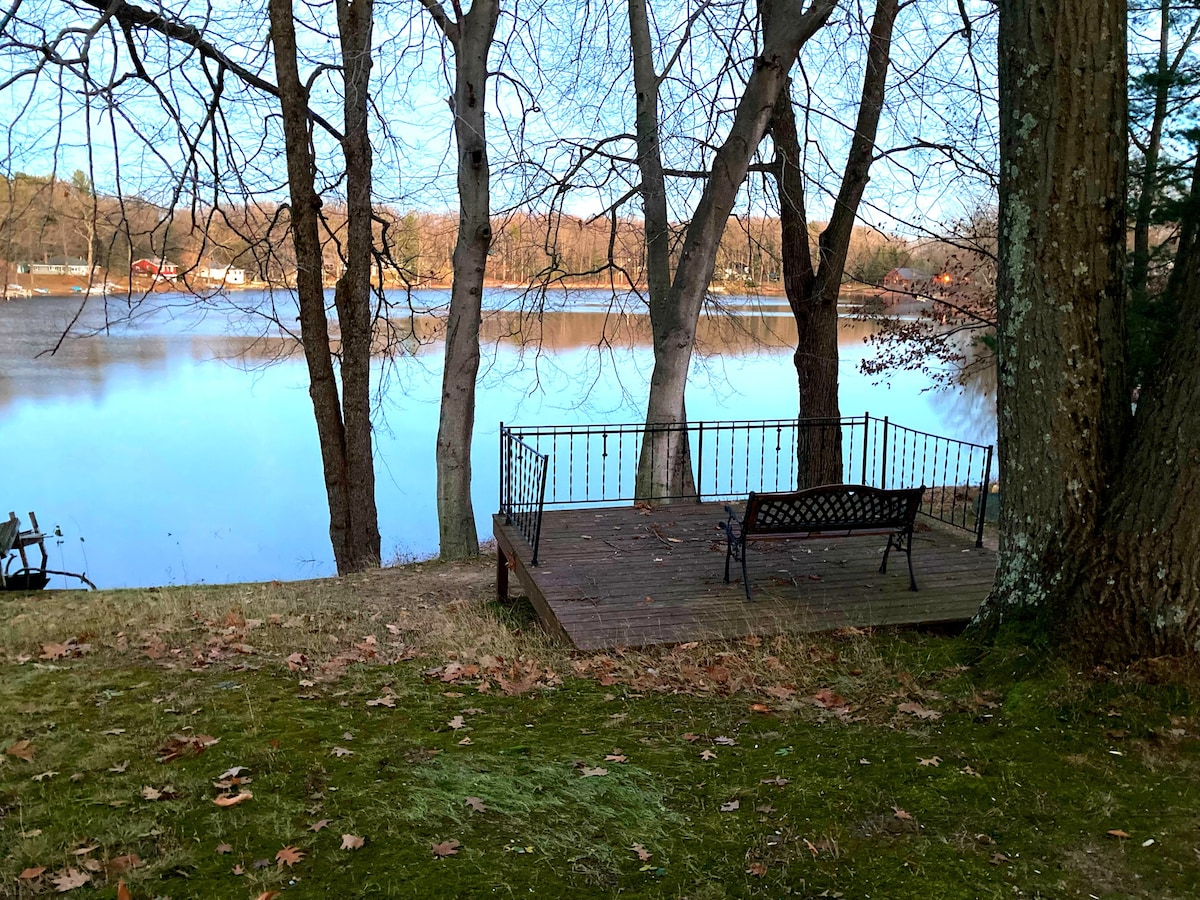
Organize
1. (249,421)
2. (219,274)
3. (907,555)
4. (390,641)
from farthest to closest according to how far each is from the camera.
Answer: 1. (249,421)
2. (219,274)
3. (907,555)
4. (390,641)

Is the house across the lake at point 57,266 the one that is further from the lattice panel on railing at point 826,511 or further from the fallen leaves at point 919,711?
the fallen leaves at point 919,711

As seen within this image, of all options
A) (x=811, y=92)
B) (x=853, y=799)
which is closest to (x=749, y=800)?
(x=853, y=799)

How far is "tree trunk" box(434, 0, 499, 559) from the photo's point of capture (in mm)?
11562

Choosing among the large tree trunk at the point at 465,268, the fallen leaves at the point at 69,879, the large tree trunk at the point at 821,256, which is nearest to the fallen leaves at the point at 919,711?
the fallen leaves at the point at 69,879

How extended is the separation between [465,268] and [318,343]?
2.26 metres

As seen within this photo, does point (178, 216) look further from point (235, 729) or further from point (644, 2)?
point (235, 729)

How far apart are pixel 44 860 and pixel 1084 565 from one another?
494 cm

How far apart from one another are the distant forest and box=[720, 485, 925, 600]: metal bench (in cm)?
612

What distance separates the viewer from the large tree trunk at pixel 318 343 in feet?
37.6

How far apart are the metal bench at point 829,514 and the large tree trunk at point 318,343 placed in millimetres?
7270

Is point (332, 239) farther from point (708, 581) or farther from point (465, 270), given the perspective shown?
point (708, 581)

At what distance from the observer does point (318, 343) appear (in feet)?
40.2

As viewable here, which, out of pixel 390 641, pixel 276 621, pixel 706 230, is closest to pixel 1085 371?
pixel 390 641

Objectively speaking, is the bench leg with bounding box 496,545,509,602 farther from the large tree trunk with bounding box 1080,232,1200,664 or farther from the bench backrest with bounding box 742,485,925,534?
the large tree trunk with bounding box 1080,232,1200,664
